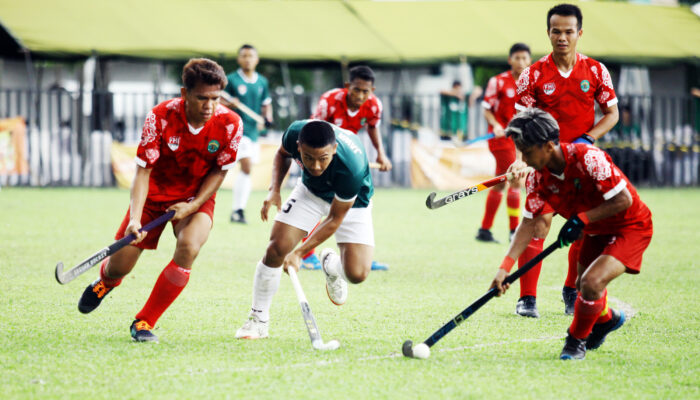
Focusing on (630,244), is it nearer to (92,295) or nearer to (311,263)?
(92,295)

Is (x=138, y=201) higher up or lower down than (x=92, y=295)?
higher up

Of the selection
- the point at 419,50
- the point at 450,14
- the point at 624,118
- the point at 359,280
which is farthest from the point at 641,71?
the point at 359,280

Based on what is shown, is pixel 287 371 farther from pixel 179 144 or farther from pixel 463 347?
pixel 179 144

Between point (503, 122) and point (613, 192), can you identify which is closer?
point (613, 192)

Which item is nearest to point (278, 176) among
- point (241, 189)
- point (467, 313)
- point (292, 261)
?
point (292, 261)

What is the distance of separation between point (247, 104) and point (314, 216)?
22.6 ft

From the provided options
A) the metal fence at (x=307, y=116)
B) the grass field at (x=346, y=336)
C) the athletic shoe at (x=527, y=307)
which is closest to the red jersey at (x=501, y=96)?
the grass field at (x=346, y=336)

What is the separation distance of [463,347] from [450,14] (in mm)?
15986

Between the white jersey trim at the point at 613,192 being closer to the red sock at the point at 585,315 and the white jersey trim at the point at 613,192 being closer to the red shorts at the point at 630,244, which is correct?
the red shorts at the point at 630,244

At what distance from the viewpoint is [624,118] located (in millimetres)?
18969

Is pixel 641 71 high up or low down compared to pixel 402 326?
up

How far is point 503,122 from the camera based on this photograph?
9836 millimetres

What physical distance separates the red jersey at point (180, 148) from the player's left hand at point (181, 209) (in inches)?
5.8

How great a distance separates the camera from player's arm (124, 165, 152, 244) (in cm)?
484
